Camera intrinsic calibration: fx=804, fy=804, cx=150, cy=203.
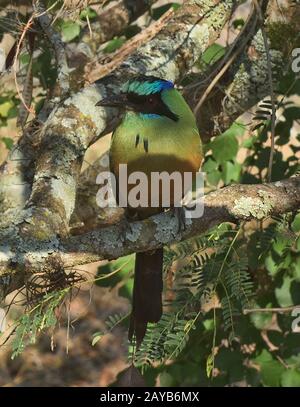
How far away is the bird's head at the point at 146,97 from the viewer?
3.04 meters

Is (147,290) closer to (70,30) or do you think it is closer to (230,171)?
(230,171)

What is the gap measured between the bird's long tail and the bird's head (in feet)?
1.78

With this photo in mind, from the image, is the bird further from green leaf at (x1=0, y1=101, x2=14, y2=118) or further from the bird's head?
green leaf at (x1=0, y1=101, x2=14, y2=118)

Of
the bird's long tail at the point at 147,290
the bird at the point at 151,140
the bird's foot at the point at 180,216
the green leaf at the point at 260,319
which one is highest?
the bird at the point at 151,140

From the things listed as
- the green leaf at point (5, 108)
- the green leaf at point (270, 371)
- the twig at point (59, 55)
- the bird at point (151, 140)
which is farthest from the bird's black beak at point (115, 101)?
the green leaf at point (270, 371)

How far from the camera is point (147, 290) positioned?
3184 mm

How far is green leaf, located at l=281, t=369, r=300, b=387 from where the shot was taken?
10.9 ft

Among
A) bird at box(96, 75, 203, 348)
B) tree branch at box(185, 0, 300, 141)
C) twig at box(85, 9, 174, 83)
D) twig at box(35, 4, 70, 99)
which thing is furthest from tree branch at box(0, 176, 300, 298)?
twig at box(85, 9, 174, 83)

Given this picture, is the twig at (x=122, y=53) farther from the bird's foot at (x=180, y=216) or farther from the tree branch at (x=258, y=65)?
the bird's foot at (x=180, y=216)

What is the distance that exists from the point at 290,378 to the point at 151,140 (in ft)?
3.87

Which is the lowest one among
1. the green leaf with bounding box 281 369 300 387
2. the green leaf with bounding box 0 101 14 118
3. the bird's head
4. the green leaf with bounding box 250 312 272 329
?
the green leaf with bounding box 281 369 300 387

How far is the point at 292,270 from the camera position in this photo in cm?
346

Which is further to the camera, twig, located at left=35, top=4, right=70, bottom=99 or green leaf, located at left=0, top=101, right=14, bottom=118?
green leaf, located at left=0, top=101, right=14, bottom=118

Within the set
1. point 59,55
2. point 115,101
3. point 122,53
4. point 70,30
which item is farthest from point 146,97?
point 70,30
